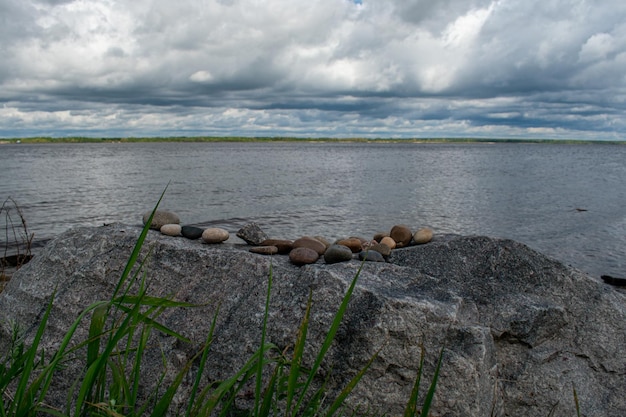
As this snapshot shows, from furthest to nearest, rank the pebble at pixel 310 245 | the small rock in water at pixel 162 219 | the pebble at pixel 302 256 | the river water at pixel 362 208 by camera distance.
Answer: the river water at pixel 362 208
the small rock in water at pixel 162 219
the pebble at pixel 310 245
the pebble at pixel 302 256

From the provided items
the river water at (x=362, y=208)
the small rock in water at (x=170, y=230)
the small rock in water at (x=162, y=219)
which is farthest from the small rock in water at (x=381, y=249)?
the river water at (x=362, y=208)

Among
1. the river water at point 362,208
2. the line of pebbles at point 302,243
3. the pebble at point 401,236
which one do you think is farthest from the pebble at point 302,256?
the river water at point 362,208

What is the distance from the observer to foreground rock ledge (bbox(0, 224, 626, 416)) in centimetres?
412

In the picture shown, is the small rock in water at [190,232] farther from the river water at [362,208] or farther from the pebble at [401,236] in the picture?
the river water at [362,208]

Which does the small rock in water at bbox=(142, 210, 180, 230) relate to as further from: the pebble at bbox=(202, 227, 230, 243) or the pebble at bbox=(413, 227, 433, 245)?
the pebble at bbox=(413, 227, 433, 245)

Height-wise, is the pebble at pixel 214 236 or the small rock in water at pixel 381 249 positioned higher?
the pebble at pixel 214 236

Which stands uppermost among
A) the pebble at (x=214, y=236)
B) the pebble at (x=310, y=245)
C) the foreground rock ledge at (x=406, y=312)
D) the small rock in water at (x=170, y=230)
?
the small rock in water at (x=170, y=230)

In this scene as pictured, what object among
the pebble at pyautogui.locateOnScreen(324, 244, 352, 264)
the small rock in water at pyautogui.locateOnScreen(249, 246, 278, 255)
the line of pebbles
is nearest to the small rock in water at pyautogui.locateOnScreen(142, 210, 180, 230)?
the line of pebbles

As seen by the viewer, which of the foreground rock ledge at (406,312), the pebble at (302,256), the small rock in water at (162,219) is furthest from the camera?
the small rock in water at (162,219)

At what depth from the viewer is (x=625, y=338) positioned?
504 centimetres

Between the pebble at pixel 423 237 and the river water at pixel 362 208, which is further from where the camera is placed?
the river water at pixel 362 208

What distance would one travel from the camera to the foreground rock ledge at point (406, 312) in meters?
4.12

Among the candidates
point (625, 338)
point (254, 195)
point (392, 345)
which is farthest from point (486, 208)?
point (392, 345)

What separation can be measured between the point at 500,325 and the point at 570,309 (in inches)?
34.8
